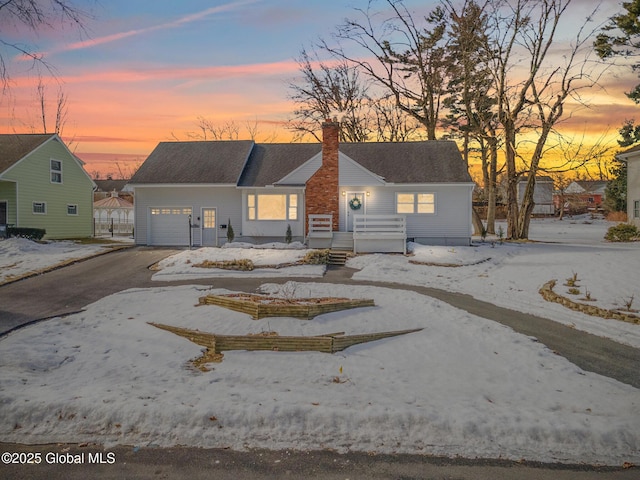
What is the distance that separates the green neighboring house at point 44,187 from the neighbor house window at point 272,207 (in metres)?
13.8

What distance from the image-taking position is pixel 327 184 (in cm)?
2467

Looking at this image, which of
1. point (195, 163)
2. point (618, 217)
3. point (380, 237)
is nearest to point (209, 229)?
point (195, 163)

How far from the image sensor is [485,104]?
118ft

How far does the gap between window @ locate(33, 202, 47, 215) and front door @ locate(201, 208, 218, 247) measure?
440 inches

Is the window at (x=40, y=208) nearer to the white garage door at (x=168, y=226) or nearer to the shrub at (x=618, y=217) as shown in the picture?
the white garage door at (x=168, y=226)

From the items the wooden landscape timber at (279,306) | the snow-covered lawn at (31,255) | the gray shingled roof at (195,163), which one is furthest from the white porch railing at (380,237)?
the snow-covered lawn at (31,255)

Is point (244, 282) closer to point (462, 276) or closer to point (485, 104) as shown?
point (462, 276)

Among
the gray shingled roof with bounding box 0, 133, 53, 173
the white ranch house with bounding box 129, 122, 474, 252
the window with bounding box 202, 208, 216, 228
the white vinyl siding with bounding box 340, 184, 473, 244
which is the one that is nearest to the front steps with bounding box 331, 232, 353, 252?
the white ranch house with bounding box 129, 122, 474, 252

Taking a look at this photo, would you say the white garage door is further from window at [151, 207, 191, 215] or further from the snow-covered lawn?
the snow-covered lawn

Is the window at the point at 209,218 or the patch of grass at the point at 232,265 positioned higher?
the window at the point at 209,218

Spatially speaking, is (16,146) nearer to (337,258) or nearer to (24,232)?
(24,232)

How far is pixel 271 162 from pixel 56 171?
14.7 m

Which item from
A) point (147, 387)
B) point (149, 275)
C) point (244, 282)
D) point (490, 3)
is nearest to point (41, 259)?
point (149, 275)

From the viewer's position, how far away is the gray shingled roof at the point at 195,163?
26.2m
